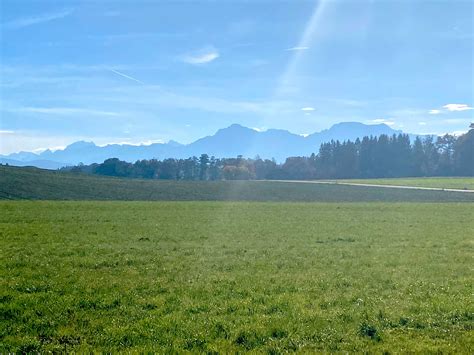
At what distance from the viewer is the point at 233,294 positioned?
1289cm

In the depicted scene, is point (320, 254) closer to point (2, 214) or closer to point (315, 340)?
point (315, 340)

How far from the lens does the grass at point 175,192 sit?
235ft

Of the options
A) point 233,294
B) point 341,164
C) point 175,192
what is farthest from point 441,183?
point 233,294

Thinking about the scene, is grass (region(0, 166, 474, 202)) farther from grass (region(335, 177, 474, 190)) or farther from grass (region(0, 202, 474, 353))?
grass (region(0, 202, 474, 353))

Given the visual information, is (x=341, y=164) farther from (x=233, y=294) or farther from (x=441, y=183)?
(x=233, y=294)

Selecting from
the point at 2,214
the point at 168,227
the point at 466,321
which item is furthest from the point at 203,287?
the point at 2,214

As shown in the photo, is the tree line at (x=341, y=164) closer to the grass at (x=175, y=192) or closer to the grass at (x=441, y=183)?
the grass at (x=441, y=183)

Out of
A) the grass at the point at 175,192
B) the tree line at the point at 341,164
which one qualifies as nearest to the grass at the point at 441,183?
the grass at the point at 175,192

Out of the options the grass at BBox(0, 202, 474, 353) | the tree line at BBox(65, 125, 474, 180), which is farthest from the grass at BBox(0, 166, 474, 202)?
the tree line at BBox(65, 125, 474, 180)

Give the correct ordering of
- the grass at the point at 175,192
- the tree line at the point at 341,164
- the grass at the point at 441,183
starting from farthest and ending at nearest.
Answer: the tree line at the point at 341,164 < the grass at the point at 441,183 < the grass at the point at 175,192

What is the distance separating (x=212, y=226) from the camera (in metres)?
32.8

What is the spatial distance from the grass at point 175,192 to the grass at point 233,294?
5068 cm

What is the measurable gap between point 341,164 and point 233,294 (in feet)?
581

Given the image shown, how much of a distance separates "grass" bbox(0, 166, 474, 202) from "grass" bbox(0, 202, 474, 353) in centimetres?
5068
